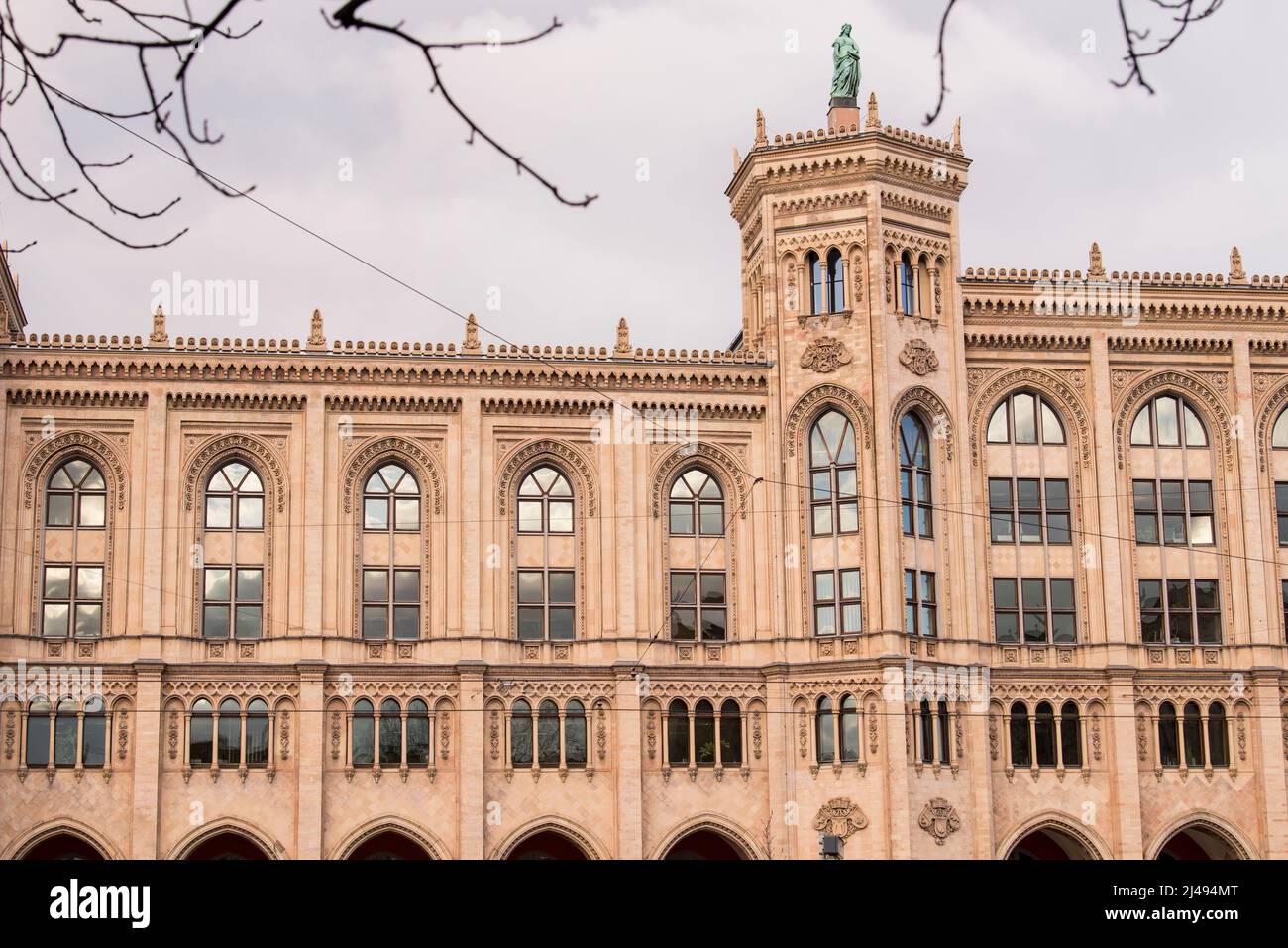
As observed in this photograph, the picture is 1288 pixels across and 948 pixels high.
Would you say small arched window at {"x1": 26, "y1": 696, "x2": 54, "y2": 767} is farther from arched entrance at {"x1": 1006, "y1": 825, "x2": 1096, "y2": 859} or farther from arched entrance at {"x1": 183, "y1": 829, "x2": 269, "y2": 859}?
arched entrance at {"x1": 1006, "y1": 825, "x2": 1096, "y2": 859}

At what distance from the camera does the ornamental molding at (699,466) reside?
48.2 metres

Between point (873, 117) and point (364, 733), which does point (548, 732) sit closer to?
point (364, 733)

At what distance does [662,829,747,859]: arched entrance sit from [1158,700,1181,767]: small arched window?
11019mm

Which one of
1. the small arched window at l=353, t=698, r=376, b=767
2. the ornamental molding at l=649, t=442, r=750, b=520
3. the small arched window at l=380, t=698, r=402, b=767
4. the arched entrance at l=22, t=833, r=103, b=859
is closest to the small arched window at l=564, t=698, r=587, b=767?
the small arched window at l=380, t=698, r=402, b=767

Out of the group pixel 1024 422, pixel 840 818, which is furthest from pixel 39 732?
pixel 1024 422

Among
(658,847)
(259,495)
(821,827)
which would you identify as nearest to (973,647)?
(821,827)

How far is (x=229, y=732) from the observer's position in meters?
45.4

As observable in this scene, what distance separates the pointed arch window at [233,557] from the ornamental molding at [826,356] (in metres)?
14.3

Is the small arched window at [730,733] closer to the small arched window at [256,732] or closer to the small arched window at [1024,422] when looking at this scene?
the small arched window at [1024,422]

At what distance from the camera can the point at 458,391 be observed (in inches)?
1891

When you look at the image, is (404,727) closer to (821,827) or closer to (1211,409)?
(821,827)
